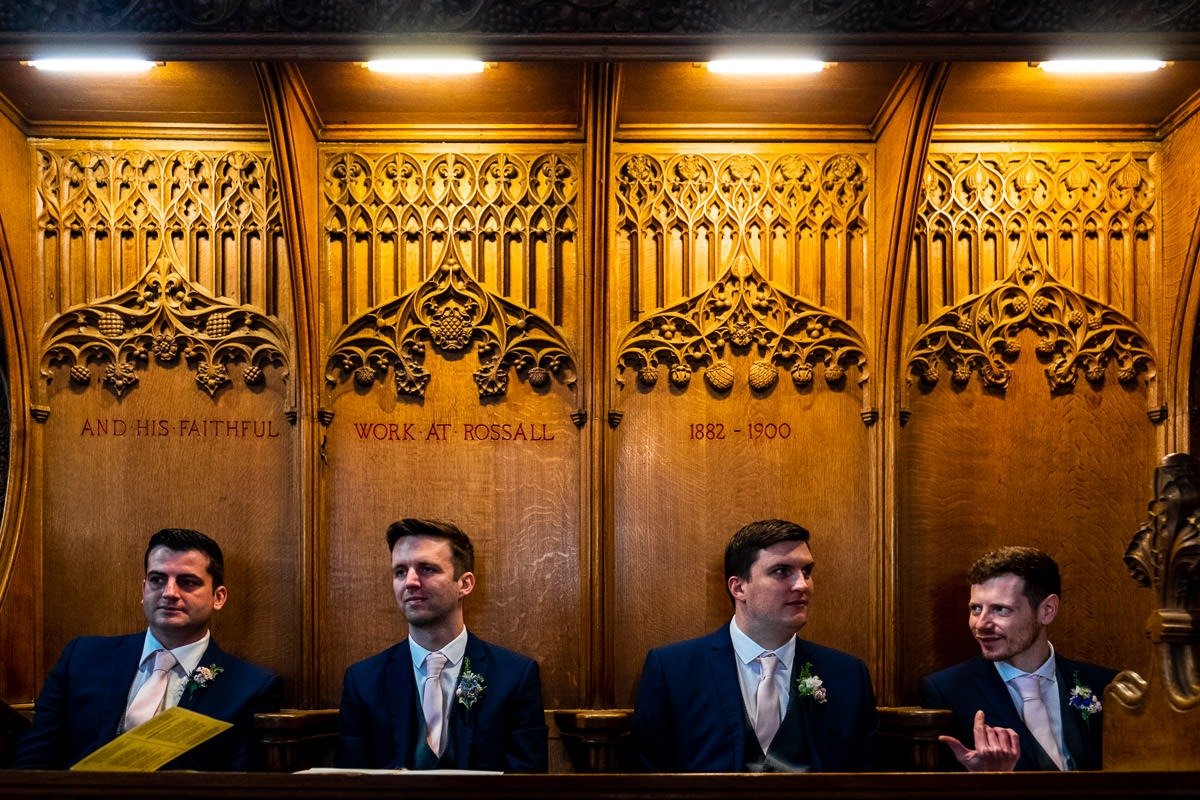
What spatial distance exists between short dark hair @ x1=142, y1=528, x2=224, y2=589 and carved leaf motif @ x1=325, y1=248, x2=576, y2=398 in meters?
0.93

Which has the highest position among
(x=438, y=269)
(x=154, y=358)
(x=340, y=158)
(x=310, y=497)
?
(x=340, y=158)

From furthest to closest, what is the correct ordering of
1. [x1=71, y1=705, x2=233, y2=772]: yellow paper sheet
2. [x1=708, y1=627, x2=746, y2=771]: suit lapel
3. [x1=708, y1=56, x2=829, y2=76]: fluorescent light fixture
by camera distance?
A: 1. [x1=708, y1=56, x2=829, y2=76]: fluorescent light fixture
2. [x1=708, y1=627, x2=746, y2=771]: suit lapel
3. [x1=71, y1=705, x2=233, y2=772]: yellow paper sheet

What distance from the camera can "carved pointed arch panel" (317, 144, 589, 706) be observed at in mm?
5809

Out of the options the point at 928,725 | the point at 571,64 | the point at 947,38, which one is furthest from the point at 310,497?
the point at 947,38

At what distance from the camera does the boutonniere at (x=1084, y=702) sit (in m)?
5.03

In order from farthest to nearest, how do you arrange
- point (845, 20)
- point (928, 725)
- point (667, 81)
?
point (667, 81), point (928, 725), point (845, 20)

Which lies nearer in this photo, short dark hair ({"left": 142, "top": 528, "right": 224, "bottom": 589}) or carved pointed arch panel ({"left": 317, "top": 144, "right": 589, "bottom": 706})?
short dark hair ({"left": 142, "top": 528, "right": 224, "bottom": 589})

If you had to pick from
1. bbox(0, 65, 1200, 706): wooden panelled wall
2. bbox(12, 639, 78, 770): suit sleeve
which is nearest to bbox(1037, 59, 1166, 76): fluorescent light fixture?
bbox(0, 65, 1200, 706): wooden panelled wall

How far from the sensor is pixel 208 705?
5137mm

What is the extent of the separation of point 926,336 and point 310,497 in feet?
8.93

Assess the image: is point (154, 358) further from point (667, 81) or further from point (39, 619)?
point (667, 81)

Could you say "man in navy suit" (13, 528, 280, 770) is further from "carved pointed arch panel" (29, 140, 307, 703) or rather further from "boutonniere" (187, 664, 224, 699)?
"carved pointed arch panel" (29, 140, 307, 703)

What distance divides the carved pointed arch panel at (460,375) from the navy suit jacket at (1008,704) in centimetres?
156

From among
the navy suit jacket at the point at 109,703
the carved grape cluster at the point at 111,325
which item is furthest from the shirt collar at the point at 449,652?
the carved grape cluster at the point at 111,325
